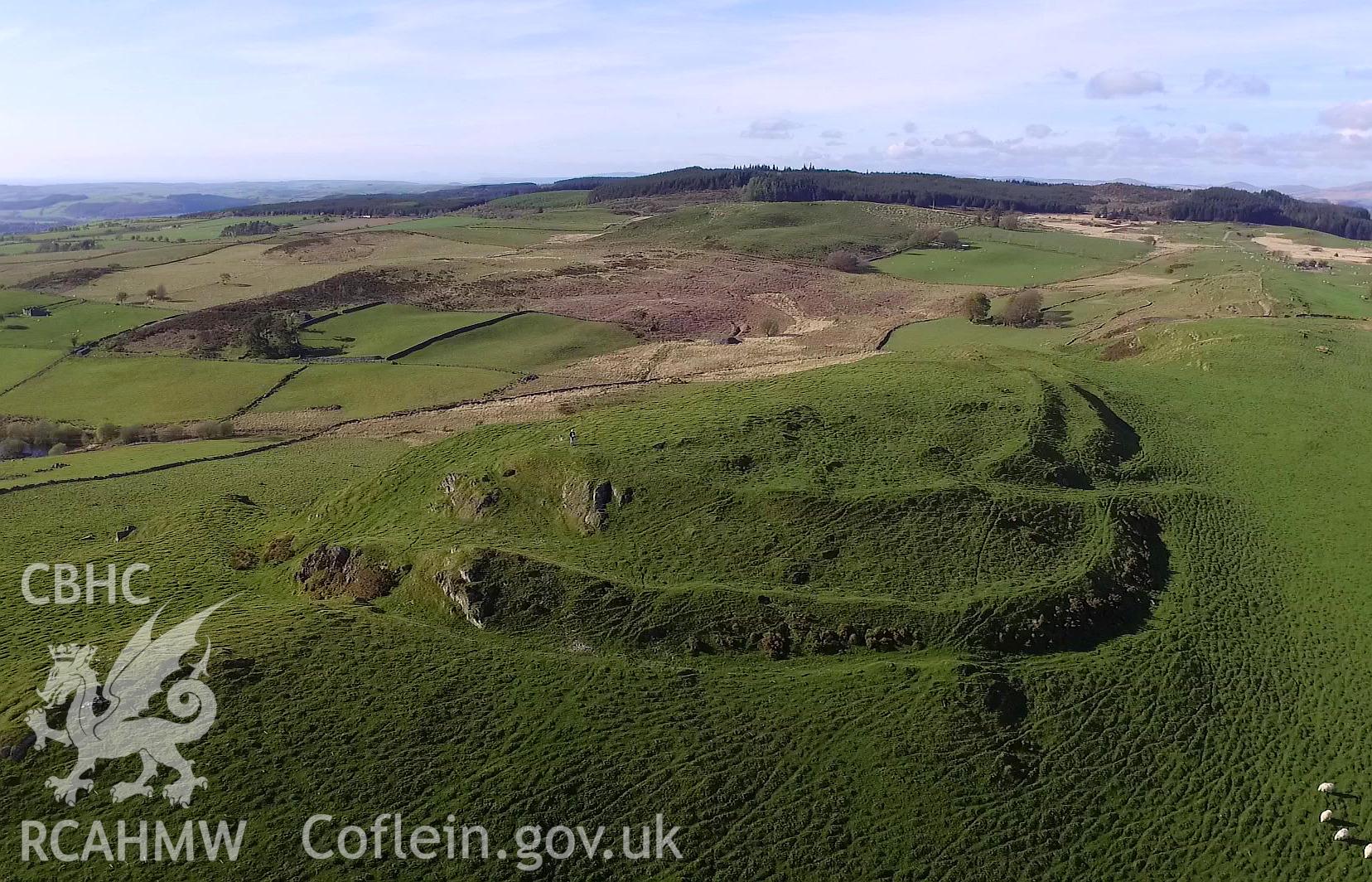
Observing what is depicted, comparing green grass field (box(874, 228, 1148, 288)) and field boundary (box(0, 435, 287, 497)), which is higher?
green grass field (box(874, 228, 1148, 288))

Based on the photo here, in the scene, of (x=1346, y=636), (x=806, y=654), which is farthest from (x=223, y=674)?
(x=1346, y=636)

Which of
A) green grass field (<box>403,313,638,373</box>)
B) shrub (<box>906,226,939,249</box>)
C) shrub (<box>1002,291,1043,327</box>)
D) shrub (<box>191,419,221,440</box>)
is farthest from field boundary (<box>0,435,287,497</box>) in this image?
shrub (<box>906,226,939,249</box>)

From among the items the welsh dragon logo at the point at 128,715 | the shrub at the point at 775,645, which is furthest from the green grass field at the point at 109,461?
the shrub at the point at 775,645

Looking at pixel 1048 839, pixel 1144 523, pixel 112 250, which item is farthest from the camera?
pixel 112 250

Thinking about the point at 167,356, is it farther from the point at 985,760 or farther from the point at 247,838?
the point at 985,760

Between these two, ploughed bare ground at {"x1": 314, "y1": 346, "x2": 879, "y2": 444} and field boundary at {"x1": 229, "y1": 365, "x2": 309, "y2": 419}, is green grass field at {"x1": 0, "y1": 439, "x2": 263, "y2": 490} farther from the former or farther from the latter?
field boundary at {"x1": 229, "y1": 365, "x2": 309, "y2": 419}

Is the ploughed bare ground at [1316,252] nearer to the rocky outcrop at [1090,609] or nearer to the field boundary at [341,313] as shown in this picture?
the rocky outcrop at [1090,609]
